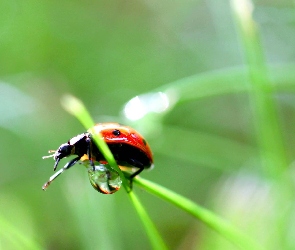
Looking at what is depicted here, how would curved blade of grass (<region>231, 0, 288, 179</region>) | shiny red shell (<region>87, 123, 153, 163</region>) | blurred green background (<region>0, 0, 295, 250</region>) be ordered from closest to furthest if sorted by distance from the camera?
shiny red shell (<region>87, 123, 153, 163</region>) < curved blade of grass (<region>231, 0, 288, 179</region>) < blurred green background (<region>0, 0, 295, 250</region>)

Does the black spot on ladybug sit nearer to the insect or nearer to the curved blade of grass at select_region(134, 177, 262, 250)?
the insect

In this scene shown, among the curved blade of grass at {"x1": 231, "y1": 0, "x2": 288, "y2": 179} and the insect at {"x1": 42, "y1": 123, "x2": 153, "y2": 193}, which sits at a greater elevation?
the insect at {"x1": 42, "y1": 123, "x2": 153, "y2": 193}

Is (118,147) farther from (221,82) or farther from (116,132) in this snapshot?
(221,82)

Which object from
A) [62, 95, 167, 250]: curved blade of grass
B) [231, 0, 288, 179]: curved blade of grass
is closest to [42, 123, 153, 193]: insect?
[62, 95, 167, 250]: curved blade of grass

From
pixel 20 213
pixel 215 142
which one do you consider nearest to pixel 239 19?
pixel 215 142

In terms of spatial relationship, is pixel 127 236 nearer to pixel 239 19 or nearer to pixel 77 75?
pixel 239 19

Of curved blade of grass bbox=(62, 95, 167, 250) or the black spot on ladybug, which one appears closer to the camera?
curved blade of grass bbox=(62, 95, 167, 250)

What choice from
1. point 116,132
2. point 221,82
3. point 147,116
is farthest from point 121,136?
point 221,82

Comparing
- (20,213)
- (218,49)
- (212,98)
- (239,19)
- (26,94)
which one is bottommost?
(212,98)
